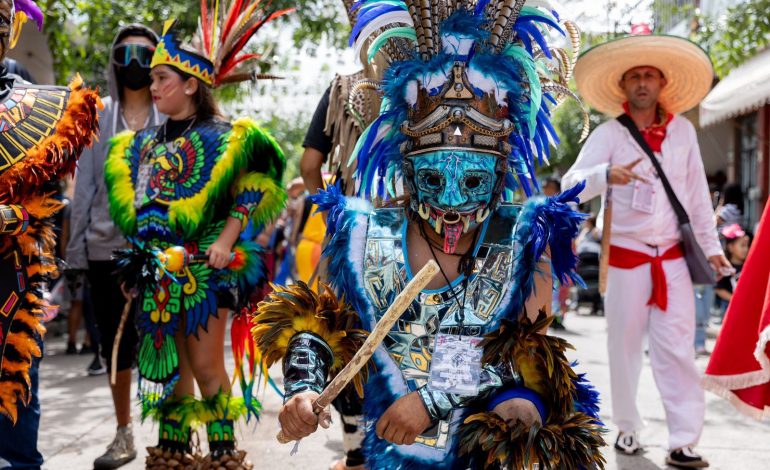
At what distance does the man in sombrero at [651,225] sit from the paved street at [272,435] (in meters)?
0.36

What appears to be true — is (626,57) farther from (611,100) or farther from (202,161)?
(202,161)

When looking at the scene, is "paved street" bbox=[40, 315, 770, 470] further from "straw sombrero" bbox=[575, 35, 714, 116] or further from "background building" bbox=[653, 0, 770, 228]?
"background building" bbox=[653, 0, 770, 228]

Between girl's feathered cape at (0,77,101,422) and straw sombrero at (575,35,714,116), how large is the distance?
3.22 meters

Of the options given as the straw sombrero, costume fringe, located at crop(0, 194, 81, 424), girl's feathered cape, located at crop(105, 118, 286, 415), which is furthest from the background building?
costume fringe, located at crop(0, 194, 81, 424)

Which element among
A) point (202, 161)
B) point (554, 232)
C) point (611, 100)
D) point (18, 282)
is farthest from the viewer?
point (611, 100)

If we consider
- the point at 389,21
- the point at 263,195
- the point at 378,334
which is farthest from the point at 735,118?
the point at 378,334

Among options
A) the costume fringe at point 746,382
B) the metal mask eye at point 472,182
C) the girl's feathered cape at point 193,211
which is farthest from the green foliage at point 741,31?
the metal mask eye at point 472,182

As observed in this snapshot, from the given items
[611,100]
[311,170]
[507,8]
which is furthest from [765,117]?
[507,8]

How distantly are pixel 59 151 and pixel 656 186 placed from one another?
3.34 m

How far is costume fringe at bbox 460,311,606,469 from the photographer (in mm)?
2537

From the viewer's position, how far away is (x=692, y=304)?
5211mm

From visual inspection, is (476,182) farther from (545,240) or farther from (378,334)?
(378,334)

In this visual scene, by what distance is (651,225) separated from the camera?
17.0 ft

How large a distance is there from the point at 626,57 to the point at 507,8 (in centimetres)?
293
